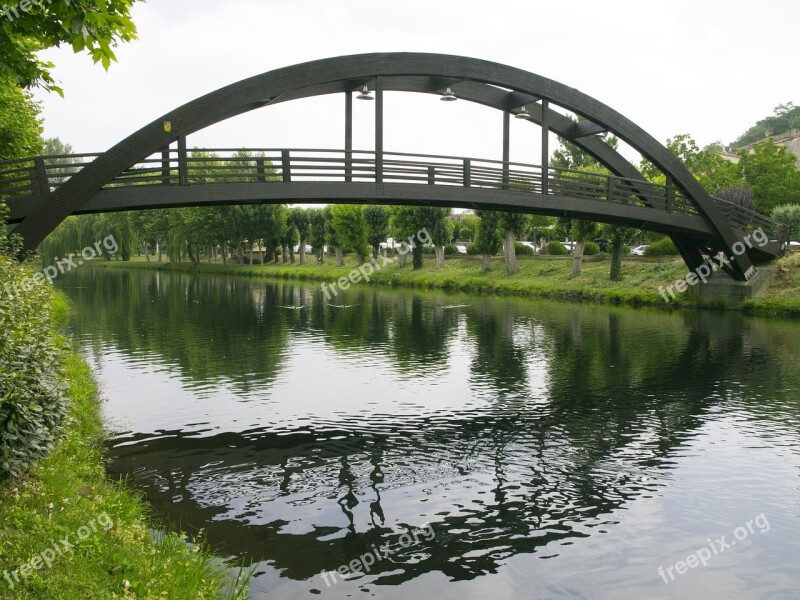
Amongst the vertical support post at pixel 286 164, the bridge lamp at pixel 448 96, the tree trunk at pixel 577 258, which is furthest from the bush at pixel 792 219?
the vertical support post at pixel 286 164

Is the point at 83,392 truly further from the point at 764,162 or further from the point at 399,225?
the point at 764,162

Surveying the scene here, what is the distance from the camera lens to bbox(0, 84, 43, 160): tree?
21172 mm

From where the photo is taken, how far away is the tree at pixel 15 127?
21172 mm

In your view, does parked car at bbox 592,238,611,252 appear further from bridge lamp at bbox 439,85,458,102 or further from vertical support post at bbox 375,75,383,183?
vertical support post at bbox 375,75,383,183

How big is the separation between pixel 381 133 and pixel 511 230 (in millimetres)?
34623

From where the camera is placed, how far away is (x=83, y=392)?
15.2 m

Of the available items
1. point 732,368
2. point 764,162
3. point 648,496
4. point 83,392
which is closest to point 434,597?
point 648,496

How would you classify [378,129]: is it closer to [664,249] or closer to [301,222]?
[664,249]

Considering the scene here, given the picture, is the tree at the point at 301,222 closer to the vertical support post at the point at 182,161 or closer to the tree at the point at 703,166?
the tree at the point at 703,166

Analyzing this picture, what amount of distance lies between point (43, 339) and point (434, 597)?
598 centimetres

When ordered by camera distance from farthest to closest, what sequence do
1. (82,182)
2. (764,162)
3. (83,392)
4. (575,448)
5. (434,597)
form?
(764,162)
(82,182)
(83,392)
(575,448)
(434,597)

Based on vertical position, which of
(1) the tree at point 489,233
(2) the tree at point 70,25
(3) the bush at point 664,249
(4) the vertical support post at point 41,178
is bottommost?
(3) the bush at point 664,249

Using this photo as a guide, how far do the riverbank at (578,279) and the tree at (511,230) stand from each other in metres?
0.89

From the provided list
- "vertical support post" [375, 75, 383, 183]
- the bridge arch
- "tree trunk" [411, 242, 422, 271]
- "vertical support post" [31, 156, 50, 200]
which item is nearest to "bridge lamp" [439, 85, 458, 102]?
the bridge arch
